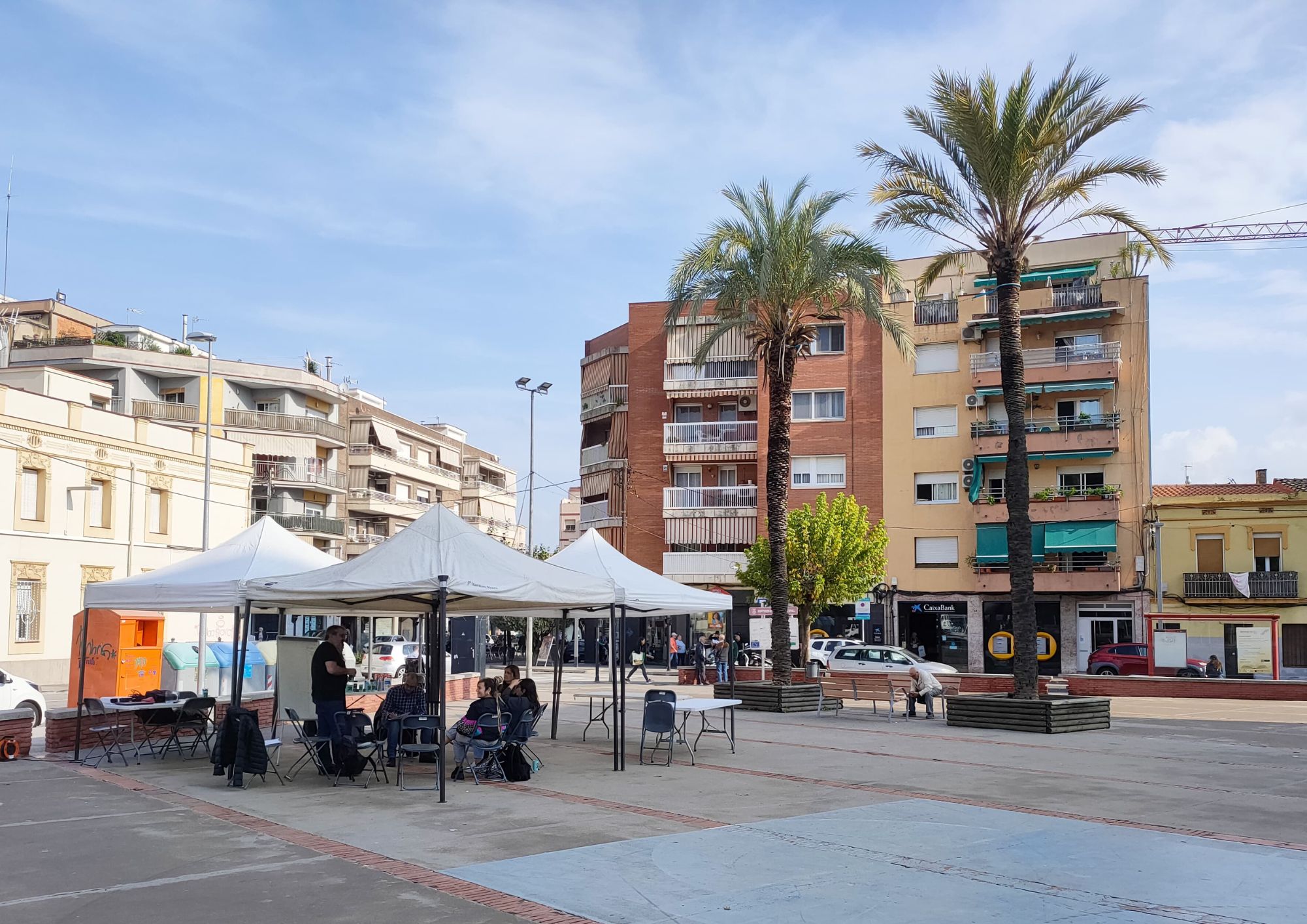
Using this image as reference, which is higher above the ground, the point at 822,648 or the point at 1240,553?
the point at 1240,553

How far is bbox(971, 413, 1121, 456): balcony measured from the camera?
45719mm

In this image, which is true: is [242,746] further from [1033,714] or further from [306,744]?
[1033,714]

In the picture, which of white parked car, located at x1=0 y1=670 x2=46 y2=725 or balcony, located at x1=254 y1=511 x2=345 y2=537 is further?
balcony, located at x1=254 y1=511 x2=345 y2=537

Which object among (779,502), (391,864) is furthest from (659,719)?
(779,502)

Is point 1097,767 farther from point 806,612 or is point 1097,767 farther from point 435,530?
point 806,612

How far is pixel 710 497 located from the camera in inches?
2021

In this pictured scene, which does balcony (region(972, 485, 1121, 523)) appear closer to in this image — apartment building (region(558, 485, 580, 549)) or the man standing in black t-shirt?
the man standing in black t-shirt

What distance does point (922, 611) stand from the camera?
48531mm

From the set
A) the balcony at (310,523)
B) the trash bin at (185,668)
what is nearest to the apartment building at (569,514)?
→ the balcony at (310,523)

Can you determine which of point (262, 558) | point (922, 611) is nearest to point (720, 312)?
point (262, 558)

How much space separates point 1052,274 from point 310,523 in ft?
121

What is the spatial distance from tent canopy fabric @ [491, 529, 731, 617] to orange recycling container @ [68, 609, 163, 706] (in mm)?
8521

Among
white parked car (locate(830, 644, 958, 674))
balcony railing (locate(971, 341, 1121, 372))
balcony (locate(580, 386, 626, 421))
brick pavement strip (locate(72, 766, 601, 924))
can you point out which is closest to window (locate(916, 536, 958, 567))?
balcony railing (locate(971, 341, 1121, 372))

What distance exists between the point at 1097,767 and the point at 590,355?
4369cm
